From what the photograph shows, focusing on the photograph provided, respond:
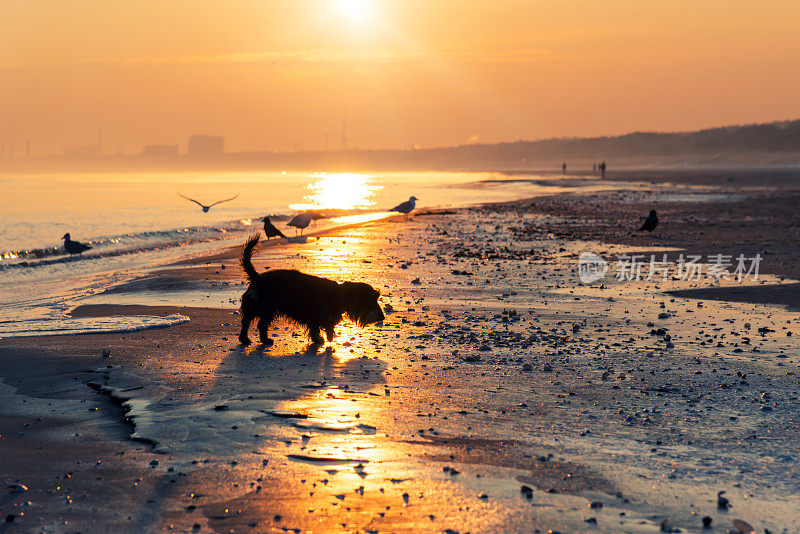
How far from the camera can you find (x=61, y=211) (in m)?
47.1

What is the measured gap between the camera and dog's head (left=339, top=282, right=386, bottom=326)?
359 inches

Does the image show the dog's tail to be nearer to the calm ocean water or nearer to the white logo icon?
the calm ocean water

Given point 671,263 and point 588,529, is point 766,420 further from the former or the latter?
point 671,263

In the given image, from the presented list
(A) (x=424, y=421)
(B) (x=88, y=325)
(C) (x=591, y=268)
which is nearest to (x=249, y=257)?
(B) (x=88, y=325)

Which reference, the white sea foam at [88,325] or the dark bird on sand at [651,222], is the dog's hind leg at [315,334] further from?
the dark bird on sand at [651,222]

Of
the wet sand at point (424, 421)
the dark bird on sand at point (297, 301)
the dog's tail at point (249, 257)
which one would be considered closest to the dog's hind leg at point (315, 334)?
the dark bird on sand at point (297, 301)

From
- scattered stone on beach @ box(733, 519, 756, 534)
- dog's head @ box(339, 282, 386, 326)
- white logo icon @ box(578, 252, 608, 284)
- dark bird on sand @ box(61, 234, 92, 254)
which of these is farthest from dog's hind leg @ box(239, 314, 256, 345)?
dark bird on sand @ box(61, 234, 92, 254)

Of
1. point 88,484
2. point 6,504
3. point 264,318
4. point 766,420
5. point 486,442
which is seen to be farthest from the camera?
point 264,318

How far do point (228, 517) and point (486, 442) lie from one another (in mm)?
2030

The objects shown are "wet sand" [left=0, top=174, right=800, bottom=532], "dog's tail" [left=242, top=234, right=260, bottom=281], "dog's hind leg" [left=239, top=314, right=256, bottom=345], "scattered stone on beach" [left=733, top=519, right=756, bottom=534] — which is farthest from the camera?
"dog's tail" [left=242, top=234, right=260, bottom=281]

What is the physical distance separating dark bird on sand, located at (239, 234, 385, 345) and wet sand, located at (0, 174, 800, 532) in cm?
31

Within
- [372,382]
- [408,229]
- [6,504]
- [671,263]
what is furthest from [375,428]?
[408,229]

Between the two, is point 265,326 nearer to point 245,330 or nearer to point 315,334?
point 245,330

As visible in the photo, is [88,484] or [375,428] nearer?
[88,484]
